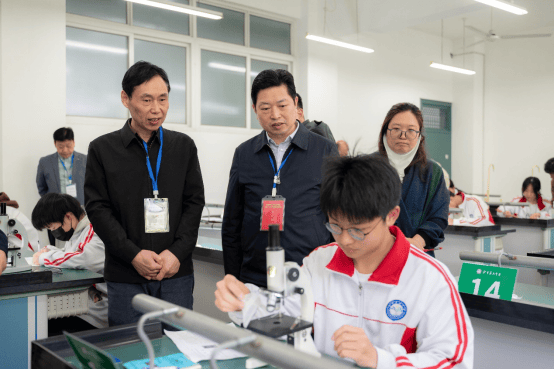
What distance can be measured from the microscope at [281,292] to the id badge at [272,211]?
2.31 ft

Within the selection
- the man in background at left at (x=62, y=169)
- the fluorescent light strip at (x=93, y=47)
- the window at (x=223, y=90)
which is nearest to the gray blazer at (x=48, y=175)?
the man in background at left at (x=62, y=169)

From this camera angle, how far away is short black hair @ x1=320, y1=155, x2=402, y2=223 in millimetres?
1101

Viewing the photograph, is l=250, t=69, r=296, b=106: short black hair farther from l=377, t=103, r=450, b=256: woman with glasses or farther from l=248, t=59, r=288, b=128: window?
l=248, t=59, r=288, b=128: window

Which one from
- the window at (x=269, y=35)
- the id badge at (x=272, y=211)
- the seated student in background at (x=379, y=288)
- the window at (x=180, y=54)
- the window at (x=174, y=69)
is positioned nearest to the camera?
the seated student in background at (x=379, y=288)

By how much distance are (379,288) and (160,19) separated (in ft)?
19.3

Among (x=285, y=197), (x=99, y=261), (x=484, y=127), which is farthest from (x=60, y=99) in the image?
(x=484, y=127)

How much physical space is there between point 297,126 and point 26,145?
13.7 feet

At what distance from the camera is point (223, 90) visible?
Result: 6902 millimetres

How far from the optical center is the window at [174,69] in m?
6.29

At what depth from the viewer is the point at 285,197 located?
1827mm

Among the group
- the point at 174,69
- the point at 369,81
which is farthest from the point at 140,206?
the point at 369,81

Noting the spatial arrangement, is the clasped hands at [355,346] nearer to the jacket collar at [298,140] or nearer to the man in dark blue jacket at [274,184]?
the man in dark blue jacket at [274,184]

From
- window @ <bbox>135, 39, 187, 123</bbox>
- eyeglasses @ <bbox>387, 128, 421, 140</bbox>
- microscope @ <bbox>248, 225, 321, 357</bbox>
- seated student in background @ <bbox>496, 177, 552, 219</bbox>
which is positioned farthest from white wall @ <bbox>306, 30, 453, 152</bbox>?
microscope @ <bbox>248, 225, 321, 357</bbox>

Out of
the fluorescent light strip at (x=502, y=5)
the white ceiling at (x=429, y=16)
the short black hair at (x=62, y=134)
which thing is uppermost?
the white ceiling at (x=429, y=16)
